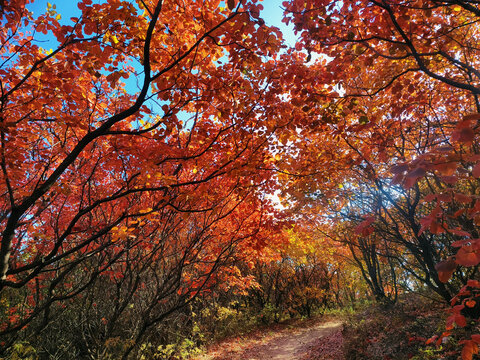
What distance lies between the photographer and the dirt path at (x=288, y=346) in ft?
33.8

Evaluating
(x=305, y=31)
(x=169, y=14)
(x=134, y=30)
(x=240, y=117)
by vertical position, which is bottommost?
(x=240, y=117)

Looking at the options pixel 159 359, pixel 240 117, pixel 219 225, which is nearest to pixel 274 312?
pixel 159 359

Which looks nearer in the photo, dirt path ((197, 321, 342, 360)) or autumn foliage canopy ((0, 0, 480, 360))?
autumn foliage canopy ((0, 0, 480, 360))

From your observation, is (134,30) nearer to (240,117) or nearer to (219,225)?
(240,117)

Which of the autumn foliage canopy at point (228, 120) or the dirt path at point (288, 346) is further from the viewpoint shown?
the dirt path at point (288, 346)

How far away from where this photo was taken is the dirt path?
33.8ft

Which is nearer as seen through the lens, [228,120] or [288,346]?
[228,120]

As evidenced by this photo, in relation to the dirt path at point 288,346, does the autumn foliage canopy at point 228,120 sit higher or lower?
higher

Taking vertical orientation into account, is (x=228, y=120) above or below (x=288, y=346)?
above

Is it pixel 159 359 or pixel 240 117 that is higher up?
pixel 240 117

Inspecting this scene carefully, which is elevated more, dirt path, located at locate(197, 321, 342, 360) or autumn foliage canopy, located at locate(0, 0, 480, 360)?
autumn foliage canopy, located at locate(0, 0, 480, 360)

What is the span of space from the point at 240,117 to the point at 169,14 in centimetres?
220

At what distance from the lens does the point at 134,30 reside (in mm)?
3840

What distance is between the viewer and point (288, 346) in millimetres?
12281
